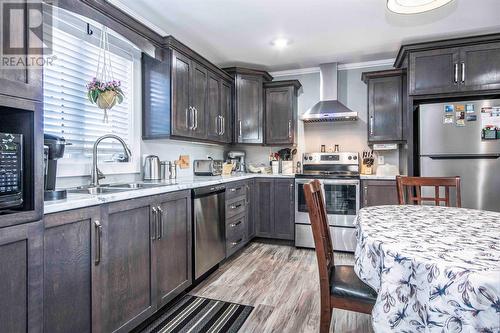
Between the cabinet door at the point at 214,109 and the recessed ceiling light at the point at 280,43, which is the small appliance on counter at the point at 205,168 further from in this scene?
the recessed ceiling light at the point at 280,43

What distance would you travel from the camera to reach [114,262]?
1677 mm

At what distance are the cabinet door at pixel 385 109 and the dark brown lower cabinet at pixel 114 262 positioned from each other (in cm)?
268

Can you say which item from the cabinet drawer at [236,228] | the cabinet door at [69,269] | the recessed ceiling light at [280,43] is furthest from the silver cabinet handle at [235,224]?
the recessed ceiling light at [280,43]

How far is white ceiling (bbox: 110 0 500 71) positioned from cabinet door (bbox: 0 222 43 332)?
2.08m

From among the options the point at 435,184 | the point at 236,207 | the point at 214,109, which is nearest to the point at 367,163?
the point at 435,184

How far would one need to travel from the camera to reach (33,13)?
116cm

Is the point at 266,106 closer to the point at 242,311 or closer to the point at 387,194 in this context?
the point at 387,194

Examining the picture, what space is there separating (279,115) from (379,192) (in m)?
1.72

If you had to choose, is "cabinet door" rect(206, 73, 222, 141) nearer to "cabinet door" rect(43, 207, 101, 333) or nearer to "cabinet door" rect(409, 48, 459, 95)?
"cabinet door" rect(43, 207, 101, 333)

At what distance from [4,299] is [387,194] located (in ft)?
11.3

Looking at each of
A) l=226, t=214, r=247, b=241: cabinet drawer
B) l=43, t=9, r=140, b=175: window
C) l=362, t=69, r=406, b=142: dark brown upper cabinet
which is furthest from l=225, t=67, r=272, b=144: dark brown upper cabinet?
l=43, t=9, r=140, b=175: window

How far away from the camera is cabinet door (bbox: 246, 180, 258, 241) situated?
3.69 meters

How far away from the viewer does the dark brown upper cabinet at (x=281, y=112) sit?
4117 mm

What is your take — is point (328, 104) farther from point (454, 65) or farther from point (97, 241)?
point (97, 241)
